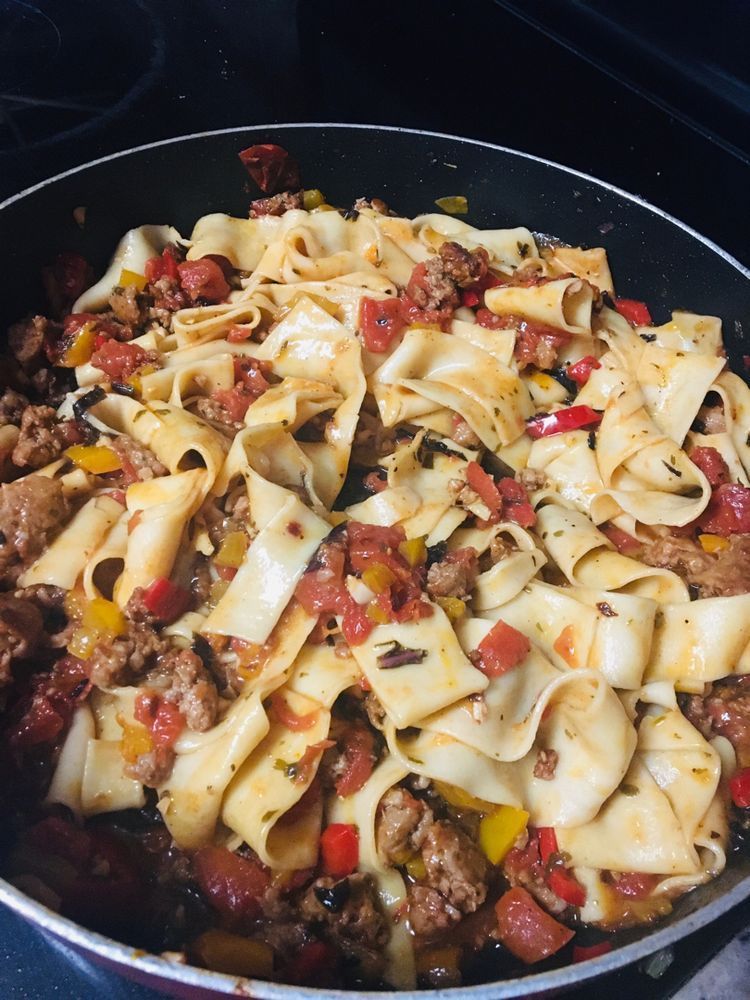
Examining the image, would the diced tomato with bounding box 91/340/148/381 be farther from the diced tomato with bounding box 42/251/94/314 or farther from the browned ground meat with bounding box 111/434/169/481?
the browned ground meat with bounding box 111/434/169/481

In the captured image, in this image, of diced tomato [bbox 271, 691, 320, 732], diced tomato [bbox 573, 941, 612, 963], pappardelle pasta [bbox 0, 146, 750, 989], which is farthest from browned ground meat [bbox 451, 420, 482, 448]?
diced tomato [bbox 573, 941, 612, 963]

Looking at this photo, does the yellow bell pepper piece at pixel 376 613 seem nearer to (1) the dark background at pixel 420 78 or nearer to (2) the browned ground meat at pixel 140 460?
(2) the browned ground meat at pixel 140 460

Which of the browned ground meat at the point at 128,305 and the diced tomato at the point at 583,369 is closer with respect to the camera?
the browned ground meat at the point at 128,305

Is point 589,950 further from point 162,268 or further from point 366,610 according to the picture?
point 162,268

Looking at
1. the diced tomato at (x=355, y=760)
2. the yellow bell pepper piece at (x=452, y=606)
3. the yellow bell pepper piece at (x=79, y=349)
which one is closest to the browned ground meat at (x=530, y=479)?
the yellow bell pepper piece at (x=452, y=606)

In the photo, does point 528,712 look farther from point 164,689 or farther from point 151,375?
point 151,375
